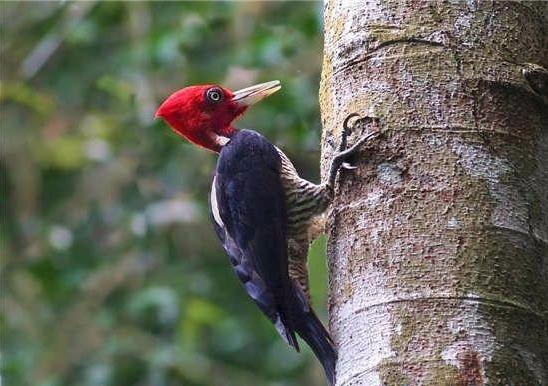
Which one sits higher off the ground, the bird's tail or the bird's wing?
the bird's wing

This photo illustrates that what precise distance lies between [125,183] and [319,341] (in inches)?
130

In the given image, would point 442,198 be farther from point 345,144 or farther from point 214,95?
point 214,95

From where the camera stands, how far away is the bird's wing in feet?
9.70

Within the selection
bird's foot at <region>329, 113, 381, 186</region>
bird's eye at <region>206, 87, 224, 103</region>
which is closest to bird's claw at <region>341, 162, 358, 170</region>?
bird's foot at <region>329, 113, 381, 186</region>

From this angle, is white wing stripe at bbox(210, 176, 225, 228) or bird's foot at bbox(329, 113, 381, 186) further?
white wing stripe at bbox(210, 176, 225, 228)

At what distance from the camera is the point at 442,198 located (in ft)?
7.82

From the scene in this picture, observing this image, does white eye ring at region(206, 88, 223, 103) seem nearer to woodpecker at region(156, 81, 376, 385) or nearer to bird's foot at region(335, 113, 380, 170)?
woodpecker at region(156, 81, 376, 385)

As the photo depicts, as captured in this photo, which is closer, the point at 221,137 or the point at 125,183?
the point at 221,137

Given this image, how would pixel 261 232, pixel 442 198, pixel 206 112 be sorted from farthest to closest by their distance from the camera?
pixel 206 112, pixel 261 232, pixel 442 198

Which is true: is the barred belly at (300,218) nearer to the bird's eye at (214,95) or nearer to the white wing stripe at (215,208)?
the white wing stripe at (215,208)

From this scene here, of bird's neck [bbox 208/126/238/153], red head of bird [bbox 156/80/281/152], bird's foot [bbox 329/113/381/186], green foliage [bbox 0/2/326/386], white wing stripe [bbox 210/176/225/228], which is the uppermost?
green foliage [bbox 0/2/326/386]

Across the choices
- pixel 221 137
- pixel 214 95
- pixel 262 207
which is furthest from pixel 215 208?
pixel 214 95

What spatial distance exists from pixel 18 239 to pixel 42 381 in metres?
0.75

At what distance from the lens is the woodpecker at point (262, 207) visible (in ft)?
9.56
